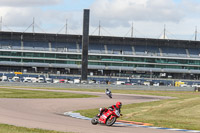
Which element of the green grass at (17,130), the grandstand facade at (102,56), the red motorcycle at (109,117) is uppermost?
the grandstand facade at (102,56)

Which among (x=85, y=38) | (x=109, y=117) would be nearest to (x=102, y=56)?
(x=85, y=38)

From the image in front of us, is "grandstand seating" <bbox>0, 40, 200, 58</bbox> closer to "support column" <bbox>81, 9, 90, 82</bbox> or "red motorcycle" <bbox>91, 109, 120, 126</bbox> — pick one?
"support column" <bbox>81, 9, 90, 82</bbox>

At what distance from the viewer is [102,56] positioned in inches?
5089

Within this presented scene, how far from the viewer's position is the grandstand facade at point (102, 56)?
419 ft

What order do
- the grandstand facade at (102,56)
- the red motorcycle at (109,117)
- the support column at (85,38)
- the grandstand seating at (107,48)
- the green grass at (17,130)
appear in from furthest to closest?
the grandstand seating at (107,48), the grandstand facade at (102,56), the support column at (85,38), the red motorcycle at (109,117), the green grass at (17,130)

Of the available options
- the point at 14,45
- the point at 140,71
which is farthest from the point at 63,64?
the point at 140,71

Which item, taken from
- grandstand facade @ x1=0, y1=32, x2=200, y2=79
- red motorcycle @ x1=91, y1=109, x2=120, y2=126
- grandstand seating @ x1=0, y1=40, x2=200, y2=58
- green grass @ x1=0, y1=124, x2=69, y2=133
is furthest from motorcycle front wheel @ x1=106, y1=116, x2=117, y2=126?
grandstand seating @ x1=0, y1=40, x2=200, y2=58

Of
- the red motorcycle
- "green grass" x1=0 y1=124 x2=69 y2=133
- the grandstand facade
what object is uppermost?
the grandstand facade

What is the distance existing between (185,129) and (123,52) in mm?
109432

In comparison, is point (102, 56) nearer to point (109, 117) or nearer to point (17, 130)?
point (109, 117)

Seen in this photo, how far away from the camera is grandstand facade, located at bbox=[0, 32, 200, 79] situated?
12781cm

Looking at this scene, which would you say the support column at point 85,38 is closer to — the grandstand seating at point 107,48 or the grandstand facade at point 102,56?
the grandstand facade at point 102,56

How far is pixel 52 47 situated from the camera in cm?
13162

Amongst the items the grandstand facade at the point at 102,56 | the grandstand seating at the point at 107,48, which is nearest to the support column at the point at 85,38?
the grandstand facade at the point at 102,56
